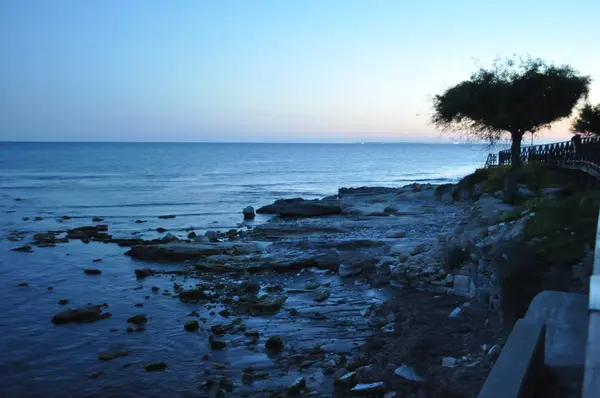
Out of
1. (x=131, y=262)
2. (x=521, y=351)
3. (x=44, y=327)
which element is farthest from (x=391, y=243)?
(x=521, y=351)

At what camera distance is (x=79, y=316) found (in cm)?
1408

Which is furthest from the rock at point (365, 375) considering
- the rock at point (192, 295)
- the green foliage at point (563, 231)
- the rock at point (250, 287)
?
the rock at point (192, 295)

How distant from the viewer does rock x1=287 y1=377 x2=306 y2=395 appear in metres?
9.40

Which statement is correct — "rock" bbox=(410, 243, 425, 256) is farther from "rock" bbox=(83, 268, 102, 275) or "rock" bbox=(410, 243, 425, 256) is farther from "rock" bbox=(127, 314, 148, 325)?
"rock" bbox=(83, 268, 102, 275)

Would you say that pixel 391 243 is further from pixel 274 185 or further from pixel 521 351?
pixel 274 185

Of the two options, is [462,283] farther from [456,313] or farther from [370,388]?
[370,388]

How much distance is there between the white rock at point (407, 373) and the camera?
30.1 feet

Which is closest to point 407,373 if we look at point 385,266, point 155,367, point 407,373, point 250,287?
point 407,373

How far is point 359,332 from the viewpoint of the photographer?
12406 millimetres

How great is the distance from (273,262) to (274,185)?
4841 cm

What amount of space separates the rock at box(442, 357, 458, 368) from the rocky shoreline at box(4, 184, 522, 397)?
2 cm

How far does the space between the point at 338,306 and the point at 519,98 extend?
13.9 metres

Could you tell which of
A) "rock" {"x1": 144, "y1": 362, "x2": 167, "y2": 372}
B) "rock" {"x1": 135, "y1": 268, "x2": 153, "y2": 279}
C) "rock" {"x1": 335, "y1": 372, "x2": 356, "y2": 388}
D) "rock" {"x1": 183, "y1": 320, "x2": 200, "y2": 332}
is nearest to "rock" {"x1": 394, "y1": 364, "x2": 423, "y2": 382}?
"rock" {"x1": 335, "y1": 372, "x2": 356, "y2": 388}

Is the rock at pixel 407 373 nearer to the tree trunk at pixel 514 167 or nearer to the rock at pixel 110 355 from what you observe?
the rock at pixel 110 355
